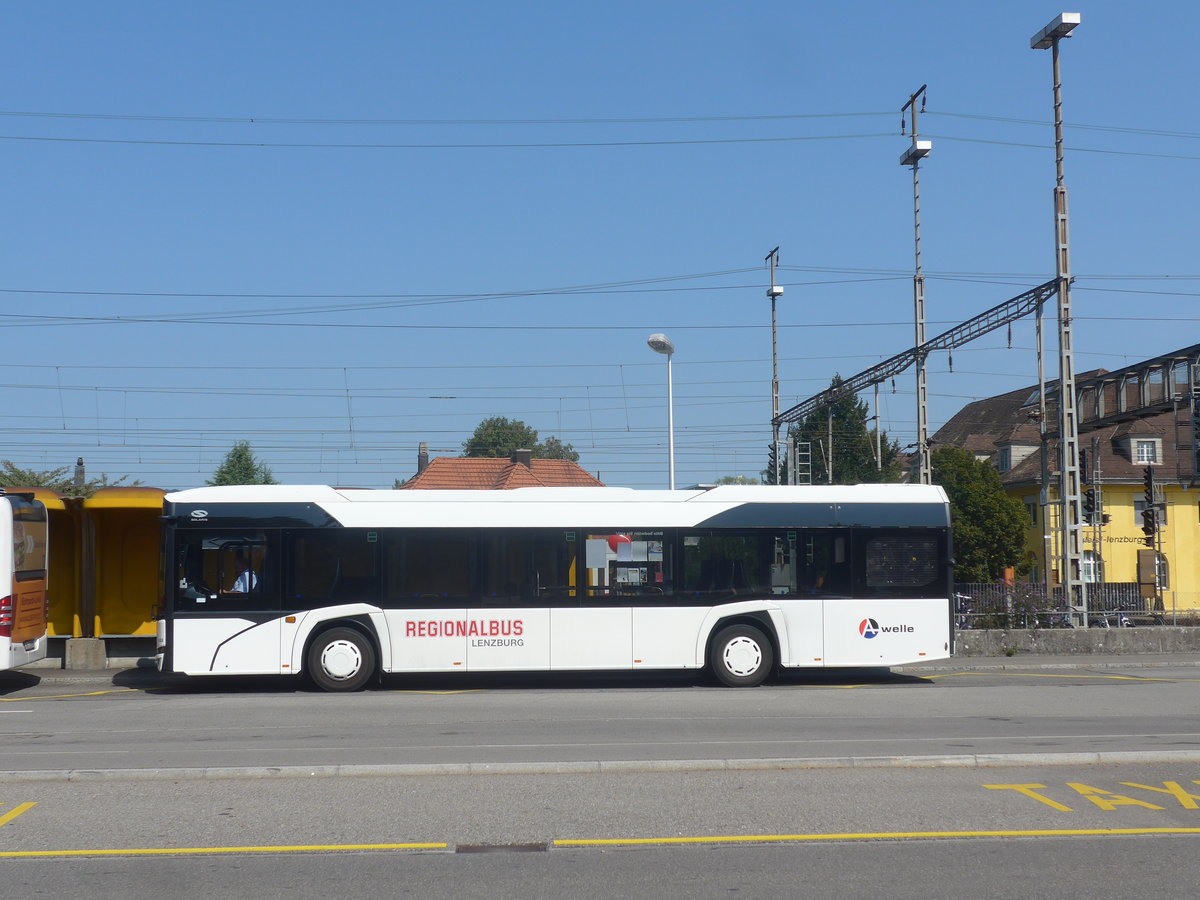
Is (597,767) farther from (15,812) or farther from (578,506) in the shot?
Answer: (578,506)

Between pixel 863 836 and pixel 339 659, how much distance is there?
1109cm

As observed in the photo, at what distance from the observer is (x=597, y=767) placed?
404 inches

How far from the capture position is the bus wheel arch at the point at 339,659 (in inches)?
685

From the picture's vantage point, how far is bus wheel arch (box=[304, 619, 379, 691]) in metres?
17.4

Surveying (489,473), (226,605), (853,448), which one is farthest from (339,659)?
(853,448)

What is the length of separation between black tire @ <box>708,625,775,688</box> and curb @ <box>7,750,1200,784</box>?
23.8ft

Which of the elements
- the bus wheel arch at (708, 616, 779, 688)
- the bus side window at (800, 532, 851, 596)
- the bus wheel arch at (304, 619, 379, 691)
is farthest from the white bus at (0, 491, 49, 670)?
the bus side window at (800, 532, 851, 596)

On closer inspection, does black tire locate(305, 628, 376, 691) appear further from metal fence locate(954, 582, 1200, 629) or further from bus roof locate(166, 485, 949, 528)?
metal fence locate(954, 582, 1200, 629)

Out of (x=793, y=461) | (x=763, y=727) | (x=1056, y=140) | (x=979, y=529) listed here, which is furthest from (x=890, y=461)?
(x=763, y=727)

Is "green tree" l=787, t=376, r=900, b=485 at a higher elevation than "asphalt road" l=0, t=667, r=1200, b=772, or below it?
higher

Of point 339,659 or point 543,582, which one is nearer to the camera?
point 339,659

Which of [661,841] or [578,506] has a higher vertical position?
[578,506]

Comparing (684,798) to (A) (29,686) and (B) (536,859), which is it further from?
(A) (29,686)

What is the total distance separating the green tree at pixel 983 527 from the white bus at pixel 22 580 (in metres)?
39.3
